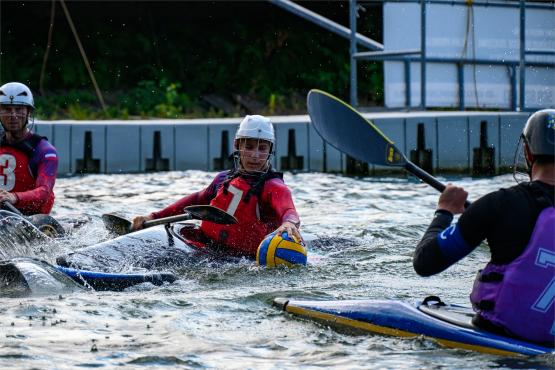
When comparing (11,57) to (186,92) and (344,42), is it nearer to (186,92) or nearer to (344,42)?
(186,92)

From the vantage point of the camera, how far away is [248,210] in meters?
7.14

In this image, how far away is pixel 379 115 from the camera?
45.9 feet

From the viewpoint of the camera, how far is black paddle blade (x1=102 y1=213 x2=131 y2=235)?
791cm

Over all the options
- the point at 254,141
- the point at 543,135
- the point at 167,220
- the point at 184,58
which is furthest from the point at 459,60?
the point at 543,135

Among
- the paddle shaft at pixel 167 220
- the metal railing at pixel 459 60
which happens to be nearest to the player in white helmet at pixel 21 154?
the paddle shaft at pixel 167 220

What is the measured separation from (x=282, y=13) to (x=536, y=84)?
5.82 metres

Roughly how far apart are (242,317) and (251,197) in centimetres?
168

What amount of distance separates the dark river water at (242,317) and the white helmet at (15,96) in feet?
3.28

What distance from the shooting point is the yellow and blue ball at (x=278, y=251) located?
265 inches

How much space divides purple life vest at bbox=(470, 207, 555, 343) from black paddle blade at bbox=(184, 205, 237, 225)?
8.71 feet

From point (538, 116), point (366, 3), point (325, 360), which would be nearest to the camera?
point (538, 116)

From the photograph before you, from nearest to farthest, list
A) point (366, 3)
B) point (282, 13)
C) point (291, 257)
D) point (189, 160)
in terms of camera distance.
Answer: point (291, 257) → point (189, 160) → point (366, 3) → point (282, 13)

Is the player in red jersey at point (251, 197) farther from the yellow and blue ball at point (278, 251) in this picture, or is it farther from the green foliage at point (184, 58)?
the green foliage at point (184, 58)

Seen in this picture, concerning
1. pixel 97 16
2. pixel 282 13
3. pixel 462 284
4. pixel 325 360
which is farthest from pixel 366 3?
pixel 325 360
